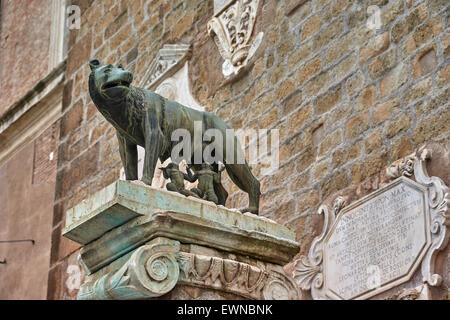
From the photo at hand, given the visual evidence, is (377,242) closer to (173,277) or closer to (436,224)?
(436,224)

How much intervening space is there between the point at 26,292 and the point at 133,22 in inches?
123

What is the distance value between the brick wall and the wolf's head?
7.38 feet

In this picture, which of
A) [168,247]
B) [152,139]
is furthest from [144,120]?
[168,247]

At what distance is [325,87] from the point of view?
688 centimetres

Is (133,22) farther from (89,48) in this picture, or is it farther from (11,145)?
(11,145)

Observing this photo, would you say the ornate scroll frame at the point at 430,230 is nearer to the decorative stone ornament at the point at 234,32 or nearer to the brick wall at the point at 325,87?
the brick wall at the point at 325,87

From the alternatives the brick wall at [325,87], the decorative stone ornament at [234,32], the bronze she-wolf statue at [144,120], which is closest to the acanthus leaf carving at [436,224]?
the brick wall at [325,87]

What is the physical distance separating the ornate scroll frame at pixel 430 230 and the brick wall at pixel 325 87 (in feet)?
0.35

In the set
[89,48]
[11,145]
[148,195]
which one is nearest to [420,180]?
[148,195]

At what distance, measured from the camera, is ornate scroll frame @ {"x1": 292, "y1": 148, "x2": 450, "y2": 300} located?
546cm

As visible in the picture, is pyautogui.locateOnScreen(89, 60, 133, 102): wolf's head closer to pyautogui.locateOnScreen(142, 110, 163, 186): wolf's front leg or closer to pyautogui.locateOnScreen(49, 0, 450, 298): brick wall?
pyautogui.locateOnScreen(142, 110, 163, 186): wolf's front leg

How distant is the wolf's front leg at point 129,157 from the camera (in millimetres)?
4426

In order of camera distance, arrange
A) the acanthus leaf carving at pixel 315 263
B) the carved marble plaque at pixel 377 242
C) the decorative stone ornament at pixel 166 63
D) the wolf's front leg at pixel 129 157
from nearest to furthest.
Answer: the wolf's front leg at pixel 129 157 → the carved marble plaque at pixel 377 242 → the acanthus leaf carving at pixel 315 263 → the decorative stone ornament at pixel 166 63

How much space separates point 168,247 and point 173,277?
12cm
